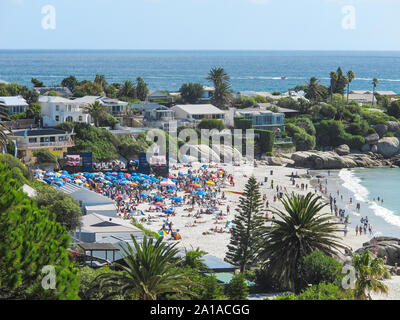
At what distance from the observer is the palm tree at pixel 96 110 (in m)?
58.4

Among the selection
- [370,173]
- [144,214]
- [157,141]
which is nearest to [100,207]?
[144,214]

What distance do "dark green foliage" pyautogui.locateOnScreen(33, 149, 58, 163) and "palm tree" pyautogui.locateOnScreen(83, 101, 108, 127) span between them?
35.8ft

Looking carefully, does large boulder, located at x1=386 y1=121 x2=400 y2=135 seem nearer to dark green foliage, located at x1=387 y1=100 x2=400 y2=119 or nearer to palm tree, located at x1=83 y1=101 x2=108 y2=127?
dark green foliage, located at x1=387 y1=100 x2=400 y2=119

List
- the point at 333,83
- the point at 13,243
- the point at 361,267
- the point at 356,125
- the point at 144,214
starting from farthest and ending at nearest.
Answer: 1. the point at 333,83
2. the point at 356,125
3. the point at 144,214
4. the point at 361,267
5. the point at 13,243

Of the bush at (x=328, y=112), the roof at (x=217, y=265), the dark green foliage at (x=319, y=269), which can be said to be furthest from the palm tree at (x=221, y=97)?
the dark green foliage at (x=319, y=269)

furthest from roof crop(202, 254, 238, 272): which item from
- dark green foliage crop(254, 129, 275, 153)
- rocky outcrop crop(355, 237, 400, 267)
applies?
dark green foliage crop(254, 129, 275, 153)

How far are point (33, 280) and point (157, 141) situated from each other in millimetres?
45074

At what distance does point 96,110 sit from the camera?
2296 inches

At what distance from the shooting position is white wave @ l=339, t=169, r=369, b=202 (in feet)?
154

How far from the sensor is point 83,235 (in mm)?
26359

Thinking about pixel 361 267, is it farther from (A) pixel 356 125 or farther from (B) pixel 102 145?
(A) pixel 356 125

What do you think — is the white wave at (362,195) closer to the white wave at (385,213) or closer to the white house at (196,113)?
the white wave at (385,213)

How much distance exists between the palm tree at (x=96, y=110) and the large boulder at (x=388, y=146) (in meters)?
30.1

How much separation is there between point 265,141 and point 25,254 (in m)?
51.5
